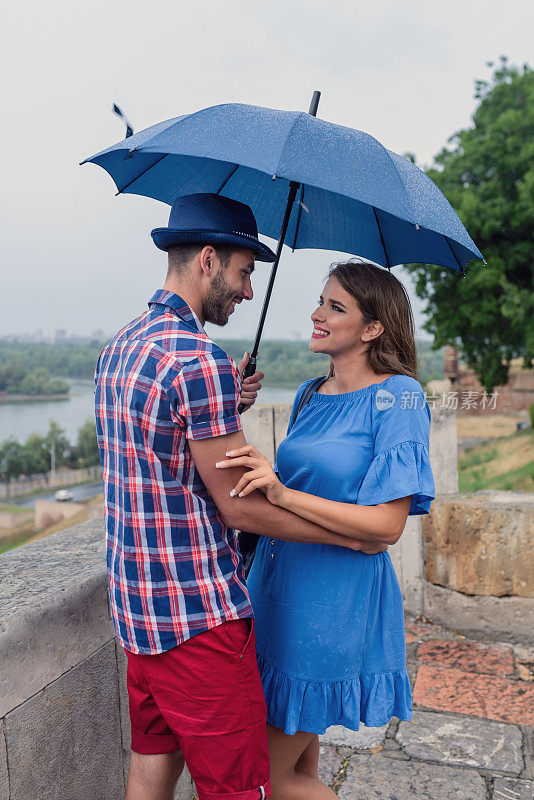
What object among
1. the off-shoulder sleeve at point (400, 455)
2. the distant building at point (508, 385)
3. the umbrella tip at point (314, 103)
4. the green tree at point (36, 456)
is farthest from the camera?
the green tree at point (36, 456)

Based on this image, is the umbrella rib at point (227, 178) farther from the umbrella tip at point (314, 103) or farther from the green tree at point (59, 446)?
the green tree at point (59, 446)

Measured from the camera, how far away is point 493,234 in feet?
73.9

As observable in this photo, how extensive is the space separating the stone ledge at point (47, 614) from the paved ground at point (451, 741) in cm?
146

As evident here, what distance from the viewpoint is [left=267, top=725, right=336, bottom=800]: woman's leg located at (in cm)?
194

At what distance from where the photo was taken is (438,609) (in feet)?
14.1

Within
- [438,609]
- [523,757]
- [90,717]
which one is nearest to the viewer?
[90,717]

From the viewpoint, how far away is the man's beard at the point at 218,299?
1630 mm

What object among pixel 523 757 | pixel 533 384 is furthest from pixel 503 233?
pixel 523 757

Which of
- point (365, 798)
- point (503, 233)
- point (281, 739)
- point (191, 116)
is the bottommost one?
point (365, 798)

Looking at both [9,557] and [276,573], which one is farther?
[9,557]

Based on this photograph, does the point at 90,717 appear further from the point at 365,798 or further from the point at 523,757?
the point at 523,757

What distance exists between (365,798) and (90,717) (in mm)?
1354

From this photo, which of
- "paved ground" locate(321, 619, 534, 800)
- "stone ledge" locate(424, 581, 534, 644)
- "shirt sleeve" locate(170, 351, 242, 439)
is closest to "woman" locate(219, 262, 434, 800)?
"shirt sleeve" locate(170, 351, 242, 439)

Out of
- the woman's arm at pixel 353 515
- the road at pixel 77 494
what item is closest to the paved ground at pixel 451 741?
the woman's arm at pixel 353 515
